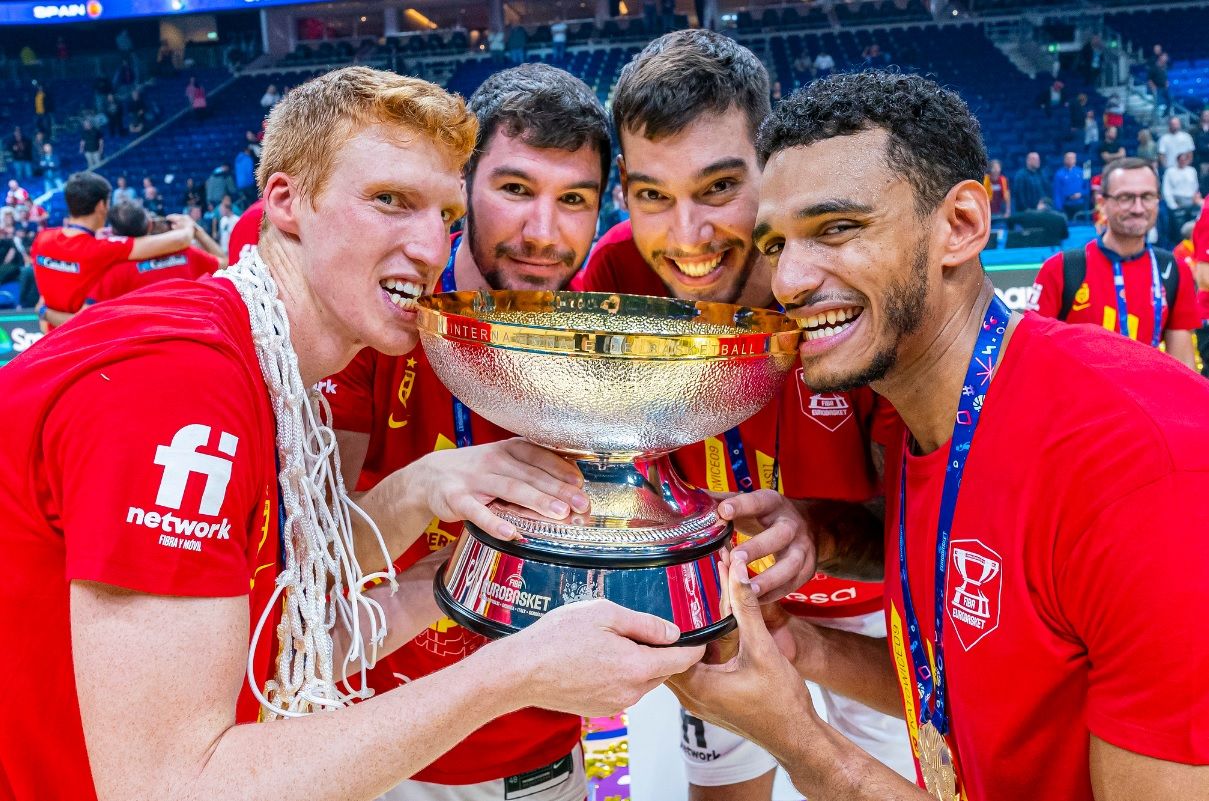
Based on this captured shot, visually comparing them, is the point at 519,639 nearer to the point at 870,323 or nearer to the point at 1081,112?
the point at 870,323

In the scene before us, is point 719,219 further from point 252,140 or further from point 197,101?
point 197,101

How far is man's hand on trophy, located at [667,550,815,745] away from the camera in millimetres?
1315

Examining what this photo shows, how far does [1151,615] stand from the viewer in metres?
1.14

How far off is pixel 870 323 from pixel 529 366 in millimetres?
567

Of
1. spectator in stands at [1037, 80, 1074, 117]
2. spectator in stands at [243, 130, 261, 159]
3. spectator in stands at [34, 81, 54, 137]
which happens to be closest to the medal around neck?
spectator in stands at [243, 130, 261, 159]

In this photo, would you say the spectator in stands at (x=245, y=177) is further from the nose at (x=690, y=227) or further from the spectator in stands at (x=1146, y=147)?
the nose at (x=690, y=227)

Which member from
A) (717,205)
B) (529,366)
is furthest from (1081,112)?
(529,366)

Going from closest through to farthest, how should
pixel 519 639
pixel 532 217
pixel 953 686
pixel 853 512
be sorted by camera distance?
pixel 519 639 → pixel 953 686 → pixel 853 512 → pixel 532 217

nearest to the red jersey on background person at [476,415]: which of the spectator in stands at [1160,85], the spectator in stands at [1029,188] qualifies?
the spectator in stands at [1029,188]

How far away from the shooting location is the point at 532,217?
6.62 ft

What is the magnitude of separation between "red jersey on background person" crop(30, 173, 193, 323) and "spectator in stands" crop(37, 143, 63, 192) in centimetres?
1225

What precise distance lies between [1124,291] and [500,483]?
4.70 meters

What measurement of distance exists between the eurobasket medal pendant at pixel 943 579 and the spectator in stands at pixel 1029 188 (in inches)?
449

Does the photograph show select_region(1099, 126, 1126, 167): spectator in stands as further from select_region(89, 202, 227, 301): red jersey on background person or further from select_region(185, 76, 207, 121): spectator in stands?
select_region(185, 76, 207, 121): spectator in stands
